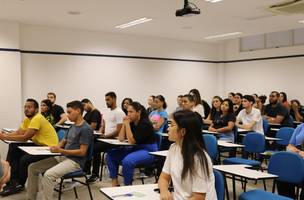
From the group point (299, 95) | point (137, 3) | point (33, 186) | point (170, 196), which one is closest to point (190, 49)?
point (299, 95)

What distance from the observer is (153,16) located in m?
7.26

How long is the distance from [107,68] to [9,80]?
2596 millimetres

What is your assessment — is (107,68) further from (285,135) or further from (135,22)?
(285,135)

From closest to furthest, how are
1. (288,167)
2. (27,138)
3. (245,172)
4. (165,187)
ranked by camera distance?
(165,187), (245,172), (288,167), (27,138)

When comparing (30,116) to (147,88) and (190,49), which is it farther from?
(190,49)

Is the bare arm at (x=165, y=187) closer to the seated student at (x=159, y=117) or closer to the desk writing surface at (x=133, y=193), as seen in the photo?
the desk writing surface at (x=133, y=193)

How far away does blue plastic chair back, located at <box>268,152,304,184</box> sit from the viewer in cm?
336

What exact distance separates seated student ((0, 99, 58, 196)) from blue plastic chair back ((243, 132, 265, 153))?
9.23ft

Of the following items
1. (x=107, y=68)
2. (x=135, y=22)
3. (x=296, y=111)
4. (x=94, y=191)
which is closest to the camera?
(x=94, y=191)

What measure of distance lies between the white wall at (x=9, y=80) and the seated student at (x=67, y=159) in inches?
156

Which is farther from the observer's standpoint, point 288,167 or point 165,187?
point 288,167

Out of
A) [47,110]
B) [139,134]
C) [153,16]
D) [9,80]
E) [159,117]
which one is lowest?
[139,134]

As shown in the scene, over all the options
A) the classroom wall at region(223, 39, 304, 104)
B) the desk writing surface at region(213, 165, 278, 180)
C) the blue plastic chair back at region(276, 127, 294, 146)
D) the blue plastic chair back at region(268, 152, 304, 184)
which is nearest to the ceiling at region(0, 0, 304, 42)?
the classroom wall at region(223, 39, 304, 104)

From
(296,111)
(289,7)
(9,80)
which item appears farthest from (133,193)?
(296,111)
